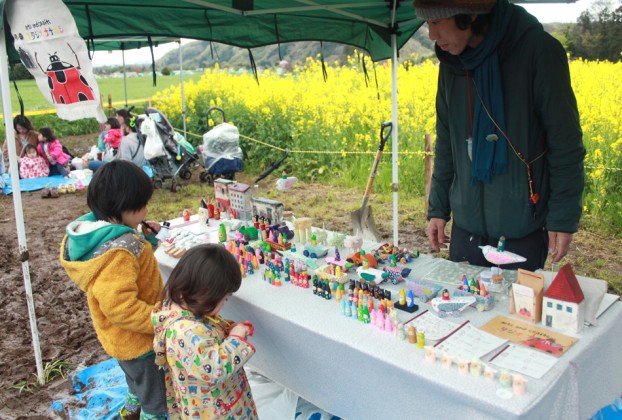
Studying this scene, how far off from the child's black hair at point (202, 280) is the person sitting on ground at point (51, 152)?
849cm

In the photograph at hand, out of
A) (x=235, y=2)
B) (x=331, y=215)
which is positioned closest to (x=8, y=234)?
(x=331, y=215)

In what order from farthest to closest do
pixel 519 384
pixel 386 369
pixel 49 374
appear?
pixel 49 374 → pixel 386 369 → pixel 519 384

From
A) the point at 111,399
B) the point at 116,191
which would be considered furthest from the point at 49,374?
the point at 116,191

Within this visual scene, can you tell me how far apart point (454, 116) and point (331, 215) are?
4058 millimetres

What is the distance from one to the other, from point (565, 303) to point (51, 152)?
9381 millimetres

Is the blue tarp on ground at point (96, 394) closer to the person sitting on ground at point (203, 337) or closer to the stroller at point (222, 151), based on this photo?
the person sitting on ground at point (203, 337)

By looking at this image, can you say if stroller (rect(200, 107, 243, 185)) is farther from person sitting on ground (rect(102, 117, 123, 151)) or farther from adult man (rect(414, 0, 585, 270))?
adult man (rect(414, 0, 585, 270))

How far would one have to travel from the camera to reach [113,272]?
Result: 1985 mm

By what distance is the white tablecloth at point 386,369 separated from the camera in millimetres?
1508

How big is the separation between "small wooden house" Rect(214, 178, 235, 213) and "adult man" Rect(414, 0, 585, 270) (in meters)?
1.63

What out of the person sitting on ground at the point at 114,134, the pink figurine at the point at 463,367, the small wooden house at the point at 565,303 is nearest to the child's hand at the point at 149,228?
the pink figurine at the point at 463,367

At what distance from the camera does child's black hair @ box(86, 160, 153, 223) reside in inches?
81.2

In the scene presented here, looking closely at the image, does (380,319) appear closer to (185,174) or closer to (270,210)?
(270,210)

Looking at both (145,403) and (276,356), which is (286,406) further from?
(145,403)
